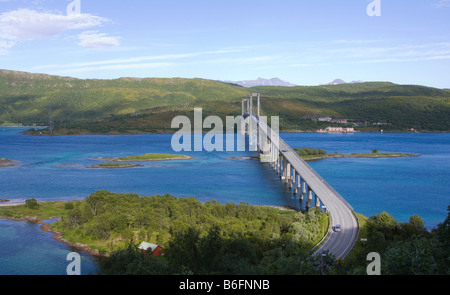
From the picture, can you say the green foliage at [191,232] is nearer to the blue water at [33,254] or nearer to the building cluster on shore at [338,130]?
the blue water at [33,254]

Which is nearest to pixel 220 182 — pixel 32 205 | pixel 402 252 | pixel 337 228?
pixel 32 205

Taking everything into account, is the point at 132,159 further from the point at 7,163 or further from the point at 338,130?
the point at 338,130

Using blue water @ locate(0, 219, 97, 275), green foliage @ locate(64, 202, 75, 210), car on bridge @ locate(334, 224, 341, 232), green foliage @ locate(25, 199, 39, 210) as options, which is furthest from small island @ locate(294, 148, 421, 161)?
blue water @ locate(0, 219, 97, 275)

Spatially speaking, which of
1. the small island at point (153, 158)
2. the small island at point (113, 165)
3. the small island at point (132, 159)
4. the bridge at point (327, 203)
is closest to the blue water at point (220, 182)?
the bridge at point (327, 203)

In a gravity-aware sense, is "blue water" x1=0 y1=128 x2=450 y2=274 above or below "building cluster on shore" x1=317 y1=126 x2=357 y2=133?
below

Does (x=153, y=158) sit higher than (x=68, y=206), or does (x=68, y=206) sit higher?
(x=153, y=158)

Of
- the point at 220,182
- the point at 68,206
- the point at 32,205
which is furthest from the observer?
the point at 220,182

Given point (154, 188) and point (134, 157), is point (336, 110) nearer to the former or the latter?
point (134, 157)

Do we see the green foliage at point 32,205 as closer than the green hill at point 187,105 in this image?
Yes

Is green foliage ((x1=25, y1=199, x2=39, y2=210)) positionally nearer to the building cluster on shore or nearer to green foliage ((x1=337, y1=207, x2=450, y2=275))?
green foliage ((x1=337, y1=207, x2=450, y2=275))
